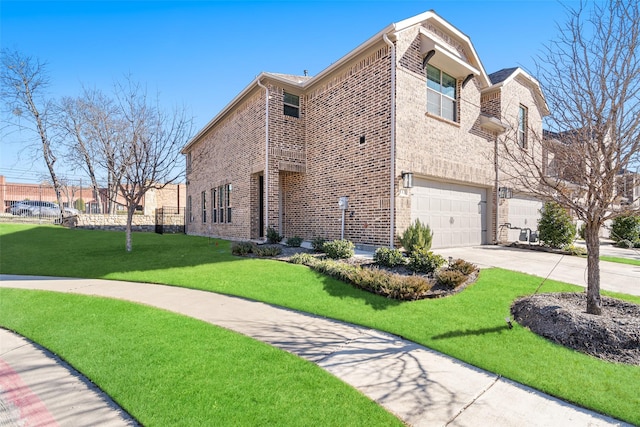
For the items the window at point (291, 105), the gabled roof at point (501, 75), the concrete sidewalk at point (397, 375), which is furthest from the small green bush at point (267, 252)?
the gabled roof at point (501, 75)

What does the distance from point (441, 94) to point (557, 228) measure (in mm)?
6881

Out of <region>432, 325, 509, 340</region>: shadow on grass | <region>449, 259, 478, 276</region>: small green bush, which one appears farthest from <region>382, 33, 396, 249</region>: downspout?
<region>432, 325, 509, 340</region>: shadow on grass

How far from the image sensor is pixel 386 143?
31.1 feet

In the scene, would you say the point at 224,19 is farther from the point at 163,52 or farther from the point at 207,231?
the point at 207,231

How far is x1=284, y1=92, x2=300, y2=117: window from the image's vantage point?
510 inches

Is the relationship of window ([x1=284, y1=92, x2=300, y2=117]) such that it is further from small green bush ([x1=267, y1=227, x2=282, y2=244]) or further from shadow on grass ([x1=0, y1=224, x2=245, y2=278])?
shadow on grass ([x1=0, y1=224, x2=245, y2=278])

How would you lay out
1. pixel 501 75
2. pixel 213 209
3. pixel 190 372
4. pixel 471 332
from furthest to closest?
pixel 213 209, pixel 501 75, pixel 471 332, pixel 190 372

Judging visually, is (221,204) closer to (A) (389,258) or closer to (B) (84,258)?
(B) (84,258)

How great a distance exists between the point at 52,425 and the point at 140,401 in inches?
23.6

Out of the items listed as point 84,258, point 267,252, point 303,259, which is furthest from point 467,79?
point 84,258

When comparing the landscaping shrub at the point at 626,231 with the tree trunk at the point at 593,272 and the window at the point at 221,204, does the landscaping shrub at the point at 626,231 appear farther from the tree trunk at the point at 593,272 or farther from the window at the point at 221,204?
the window at the point at 221,204

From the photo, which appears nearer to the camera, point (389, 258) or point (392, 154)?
point (389, 258)

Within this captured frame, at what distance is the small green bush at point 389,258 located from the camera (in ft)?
24.2

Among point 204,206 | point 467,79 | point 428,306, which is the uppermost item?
point 467,79
